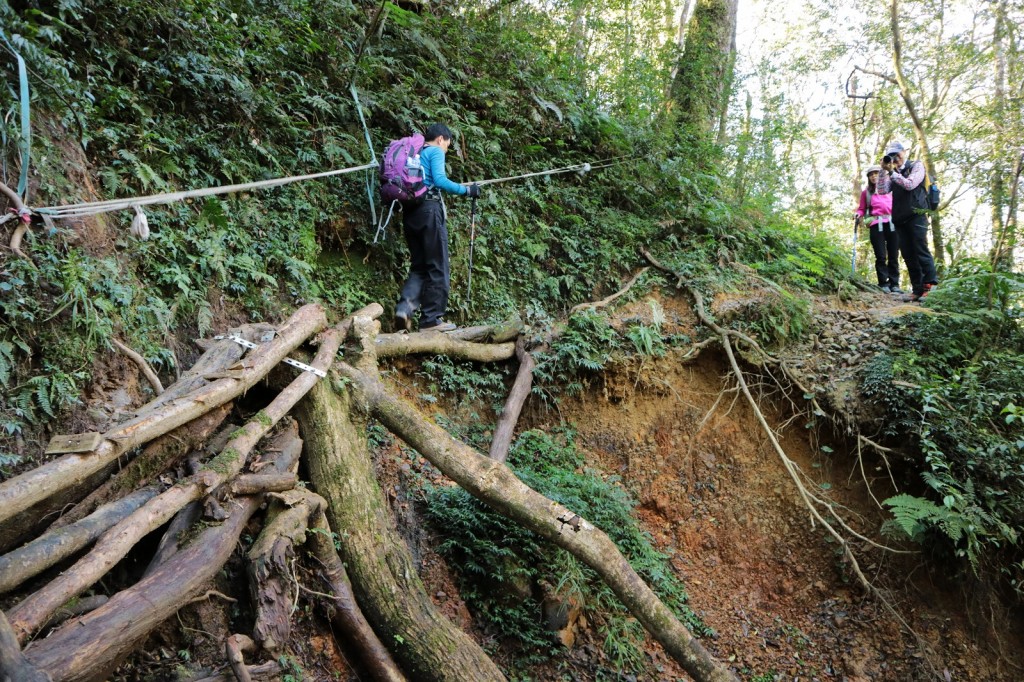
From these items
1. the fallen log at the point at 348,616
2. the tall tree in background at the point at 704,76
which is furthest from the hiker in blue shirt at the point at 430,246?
the tall tree in background at the point at 704,76

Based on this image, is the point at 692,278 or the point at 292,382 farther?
the point at 692,278

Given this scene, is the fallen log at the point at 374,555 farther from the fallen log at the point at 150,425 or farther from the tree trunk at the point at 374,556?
the fallen log at the point at 150,425

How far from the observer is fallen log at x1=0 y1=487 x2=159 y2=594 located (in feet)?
10.3

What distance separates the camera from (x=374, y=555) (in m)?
4.86

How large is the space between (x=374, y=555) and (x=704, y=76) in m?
11.5

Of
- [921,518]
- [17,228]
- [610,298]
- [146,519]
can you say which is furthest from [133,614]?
[921,518]

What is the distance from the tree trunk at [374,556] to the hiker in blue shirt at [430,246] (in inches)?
87.8

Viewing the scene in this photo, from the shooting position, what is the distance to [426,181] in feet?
24.7

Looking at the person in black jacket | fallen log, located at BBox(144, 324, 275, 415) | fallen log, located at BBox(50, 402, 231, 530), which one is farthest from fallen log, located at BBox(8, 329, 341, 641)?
the person in black jacket

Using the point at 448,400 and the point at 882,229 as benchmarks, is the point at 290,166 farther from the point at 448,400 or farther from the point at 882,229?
the point at 882,229

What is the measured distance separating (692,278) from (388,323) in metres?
4.58

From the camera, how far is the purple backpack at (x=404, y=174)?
737cm

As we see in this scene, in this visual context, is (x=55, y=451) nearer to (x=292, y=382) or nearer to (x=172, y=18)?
(x=292, y=382)

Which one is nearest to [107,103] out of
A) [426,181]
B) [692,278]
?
[426,181]
